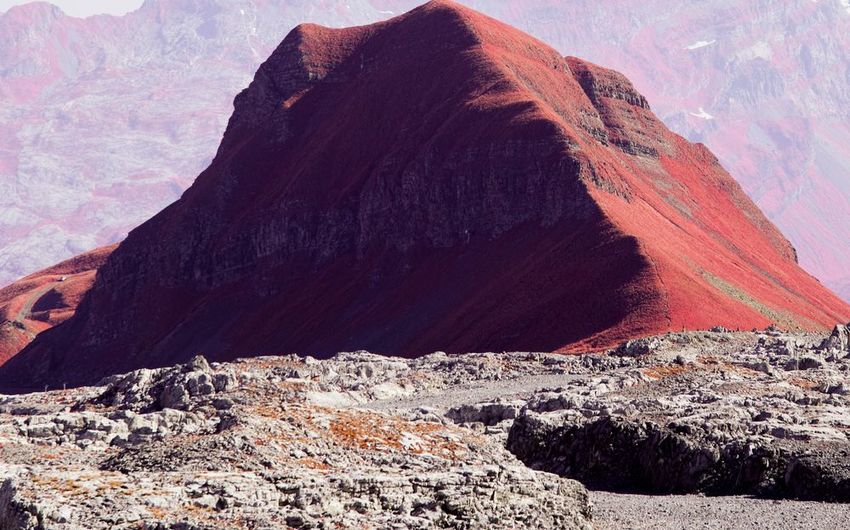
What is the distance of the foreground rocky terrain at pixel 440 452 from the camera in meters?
33.1

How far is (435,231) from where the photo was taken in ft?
504

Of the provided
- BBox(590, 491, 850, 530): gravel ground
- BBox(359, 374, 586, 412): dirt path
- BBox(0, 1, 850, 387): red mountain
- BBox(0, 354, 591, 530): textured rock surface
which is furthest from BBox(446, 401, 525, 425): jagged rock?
BBox(0, 1, 850, 387): red mountain

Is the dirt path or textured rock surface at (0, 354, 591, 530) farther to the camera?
the dirt path

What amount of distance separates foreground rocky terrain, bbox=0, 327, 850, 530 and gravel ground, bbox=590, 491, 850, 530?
0.09m

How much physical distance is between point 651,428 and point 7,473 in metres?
19.2

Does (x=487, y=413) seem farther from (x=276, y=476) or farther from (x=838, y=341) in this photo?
(x=838, y=341)

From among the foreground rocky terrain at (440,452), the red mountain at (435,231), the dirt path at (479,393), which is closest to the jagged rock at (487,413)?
the foreground rocky terrain at (440,452)

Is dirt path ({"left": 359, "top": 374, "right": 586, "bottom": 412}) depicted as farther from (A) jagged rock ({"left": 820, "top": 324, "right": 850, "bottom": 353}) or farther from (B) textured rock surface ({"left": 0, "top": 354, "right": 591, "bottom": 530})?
(A) jagged rock ({"left": 820, "top": 324, "right": 850, "bottom": 353})

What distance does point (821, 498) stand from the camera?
142ft

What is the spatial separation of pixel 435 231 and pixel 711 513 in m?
112

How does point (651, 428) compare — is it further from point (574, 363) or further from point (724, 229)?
point (724, 229)

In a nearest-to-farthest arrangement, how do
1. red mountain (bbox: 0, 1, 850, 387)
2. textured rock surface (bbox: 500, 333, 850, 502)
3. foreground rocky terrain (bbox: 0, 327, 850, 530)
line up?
foreground rocky terrain (bbox: 0, 327, 850, 530) → textured rock surface (bbox: 500, 333, 850, 502) → red mountain (bbox: 0, 1, 850, 387)

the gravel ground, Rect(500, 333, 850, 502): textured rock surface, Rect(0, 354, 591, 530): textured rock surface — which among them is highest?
Rect(0, 354, 591, 530): textured rock surface

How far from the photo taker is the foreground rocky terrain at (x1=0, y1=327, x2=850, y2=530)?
109ft
